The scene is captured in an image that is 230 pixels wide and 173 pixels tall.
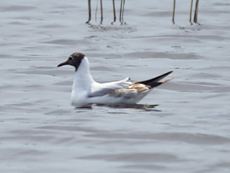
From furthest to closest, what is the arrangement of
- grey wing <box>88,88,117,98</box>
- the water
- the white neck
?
the white neck, grey wing <box>88,88,117,98</box>, the water

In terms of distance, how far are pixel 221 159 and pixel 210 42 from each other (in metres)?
10.4

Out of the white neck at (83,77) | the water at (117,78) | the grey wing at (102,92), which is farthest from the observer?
the white neck at (83,77)

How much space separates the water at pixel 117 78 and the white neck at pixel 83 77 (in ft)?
1.40

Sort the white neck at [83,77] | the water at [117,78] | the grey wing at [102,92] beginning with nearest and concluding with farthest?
the water at [117,78] < the grey wing at [102,92] < the white neck at [83,77]

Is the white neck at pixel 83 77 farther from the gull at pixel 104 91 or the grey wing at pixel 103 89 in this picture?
the grey wing at pixel 103 89

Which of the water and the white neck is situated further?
the white neck

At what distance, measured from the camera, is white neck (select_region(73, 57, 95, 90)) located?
10.7 metres

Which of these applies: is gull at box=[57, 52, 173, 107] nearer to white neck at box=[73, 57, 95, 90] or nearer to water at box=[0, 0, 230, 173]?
white neck at box=[73, 57, 95, 90]

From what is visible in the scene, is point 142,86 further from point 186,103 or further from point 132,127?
point 132,127

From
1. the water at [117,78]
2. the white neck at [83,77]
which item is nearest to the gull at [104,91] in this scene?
the white neck at [83,77]

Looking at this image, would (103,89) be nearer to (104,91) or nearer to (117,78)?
(104,91)

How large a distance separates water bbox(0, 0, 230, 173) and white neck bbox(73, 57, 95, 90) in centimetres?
43

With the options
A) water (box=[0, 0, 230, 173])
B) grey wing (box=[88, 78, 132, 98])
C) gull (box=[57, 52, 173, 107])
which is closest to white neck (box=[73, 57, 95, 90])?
gull (box=[57, 52, 173, 107])

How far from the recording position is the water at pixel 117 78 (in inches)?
301
